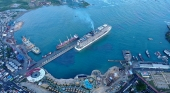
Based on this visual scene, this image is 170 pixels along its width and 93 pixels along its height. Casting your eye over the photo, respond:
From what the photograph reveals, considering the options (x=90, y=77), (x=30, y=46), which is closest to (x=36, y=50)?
(x=30, y=46)

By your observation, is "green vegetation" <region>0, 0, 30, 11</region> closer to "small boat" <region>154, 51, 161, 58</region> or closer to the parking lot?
"small boat" <region>154, 51, 161, 58</region>

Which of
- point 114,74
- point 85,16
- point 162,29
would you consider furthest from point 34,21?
point 162,29

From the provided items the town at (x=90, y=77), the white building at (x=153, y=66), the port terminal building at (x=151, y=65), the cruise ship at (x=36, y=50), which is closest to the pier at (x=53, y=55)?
the town at (x=90, y=77)

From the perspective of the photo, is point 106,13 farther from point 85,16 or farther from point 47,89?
point 47,89

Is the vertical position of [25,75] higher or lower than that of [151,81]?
lower

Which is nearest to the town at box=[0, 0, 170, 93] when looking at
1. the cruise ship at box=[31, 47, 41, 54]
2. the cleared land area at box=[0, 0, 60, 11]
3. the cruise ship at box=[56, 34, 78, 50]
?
the cruise ship at box=[56, 34, 78, 50]

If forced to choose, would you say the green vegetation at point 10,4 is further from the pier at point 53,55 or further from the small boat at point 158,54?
the small boat at point 158,54

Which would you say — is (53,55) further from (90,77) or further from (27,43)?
(90,77)
